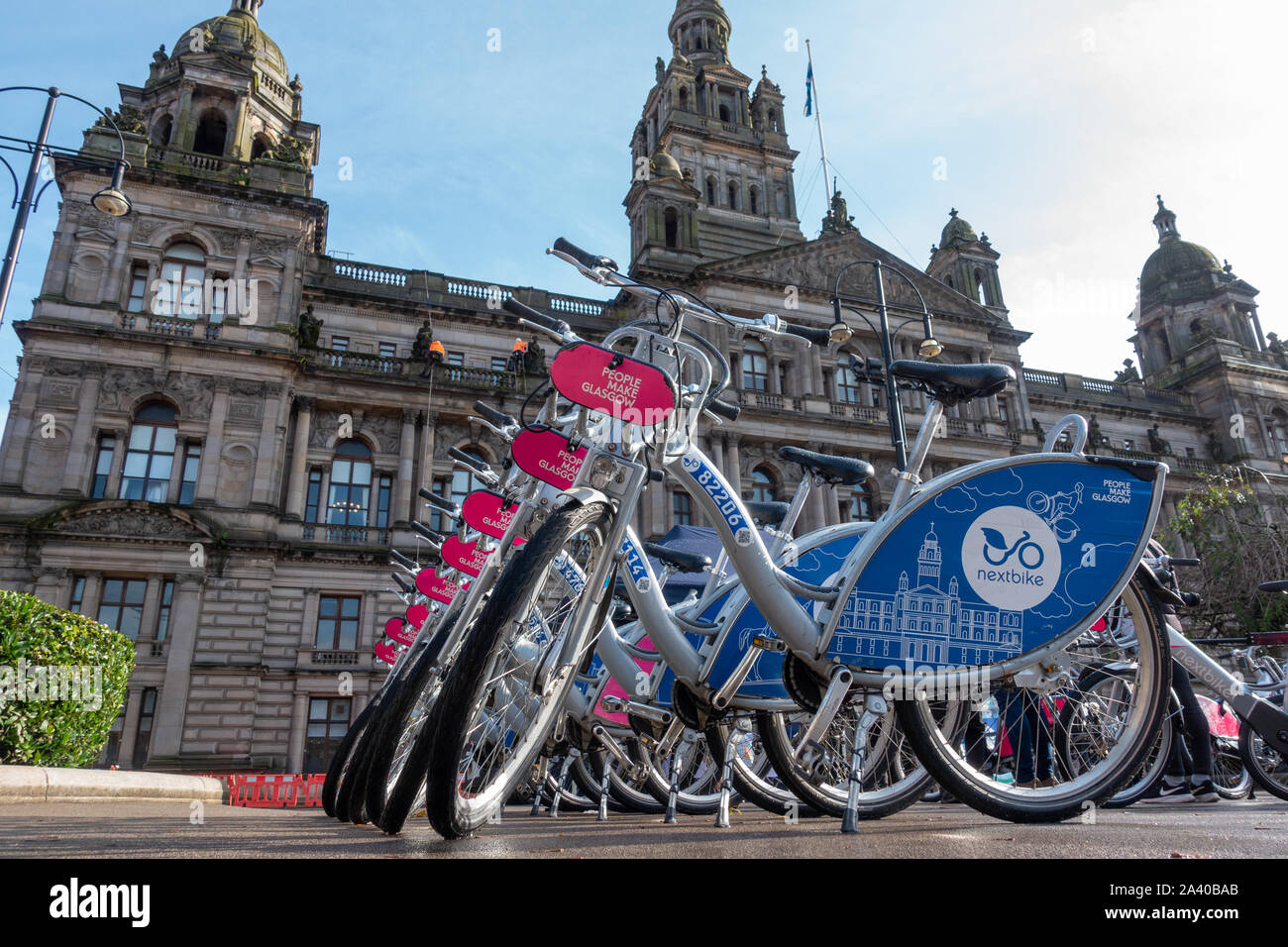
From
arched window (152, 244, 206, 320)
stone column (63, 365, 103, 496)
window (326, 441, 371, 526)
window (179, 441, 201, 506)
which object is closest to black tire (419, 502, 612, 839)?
window (326, 441, 371, 526)

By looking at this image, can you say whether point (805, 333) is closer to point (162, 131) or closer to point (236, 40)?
point (162, 131)

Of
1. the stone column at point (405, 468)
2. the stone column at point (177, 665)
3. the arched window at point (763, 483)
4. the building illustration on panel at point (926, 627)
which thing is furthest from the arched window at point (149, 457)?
the building illustration on panel at point (926, 627)

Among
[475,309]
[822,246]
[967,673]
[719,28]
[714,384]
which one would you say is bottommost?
[967,673]

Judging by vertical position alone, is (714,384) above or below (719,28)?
Answer: below

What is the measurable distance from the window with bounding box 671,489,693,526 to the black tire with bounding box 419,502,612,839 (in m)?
22.3

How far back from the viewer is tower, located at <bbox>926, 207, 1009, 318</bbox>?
117 feet

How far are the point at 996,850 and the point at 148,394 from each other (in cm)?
2591

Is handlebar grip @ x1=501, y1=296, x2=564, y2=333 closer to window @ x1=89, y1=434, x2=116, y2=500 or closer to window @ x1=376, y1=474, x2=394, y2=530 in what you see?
window @ x1=376, y1=474, x2=394, y2=530

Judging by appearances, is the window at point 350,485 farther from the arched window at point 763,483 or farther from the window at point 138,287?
the arched window at point 763,483

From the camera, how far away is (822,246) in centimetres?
3122
